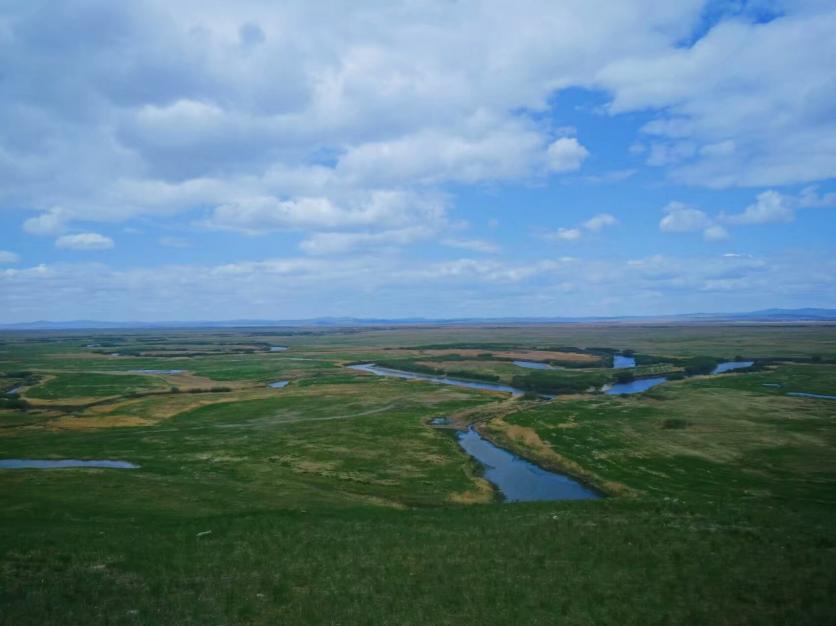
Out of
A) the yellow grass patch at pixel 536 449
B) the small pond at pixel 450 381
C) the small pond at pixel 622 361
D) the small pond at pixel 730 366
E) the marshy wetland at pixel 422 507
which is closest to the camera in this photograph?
the marshy wetland at pixel 422 507

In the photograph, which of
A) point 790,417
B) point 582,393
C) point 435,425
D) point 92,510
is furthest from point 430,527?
point 582,393

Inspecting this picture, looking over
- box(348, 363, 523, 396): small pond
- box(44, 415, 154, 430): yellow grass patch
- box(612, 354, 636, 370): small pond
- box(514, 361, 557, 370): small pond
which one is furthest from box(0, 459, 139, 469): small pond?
box(612, 354, 636, 370): small pond

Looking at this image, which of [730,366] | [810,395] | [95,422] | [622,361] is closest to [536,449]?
[95,422]

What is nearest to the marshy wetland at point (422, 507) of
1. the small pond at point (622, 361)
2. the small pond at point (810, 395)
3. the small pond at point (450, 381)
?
the small pond at point (810, 395)

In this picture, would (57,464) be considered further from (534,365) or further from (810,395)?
(534,365)

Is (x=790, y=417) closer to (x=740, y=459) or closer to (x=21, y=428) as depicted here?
(x=740, y=459)

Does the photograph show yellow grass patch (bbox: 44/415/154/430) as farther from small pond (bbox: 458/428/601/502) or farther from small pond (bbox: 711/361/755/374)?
small pond (bbox: 711/361/755/374)

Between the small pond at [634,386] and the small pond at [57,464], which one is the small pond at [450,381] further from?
the small pond at [57,464]

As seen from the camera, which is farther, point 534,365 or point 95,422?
point 534,365
